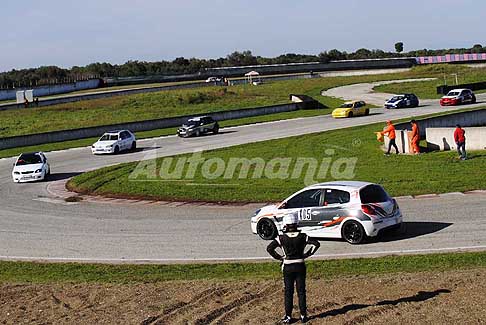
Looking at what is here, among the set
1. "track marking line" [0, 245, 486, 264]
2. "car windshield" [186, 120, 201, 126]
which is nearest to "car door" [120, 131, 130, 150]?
"car windshield" [186, 120, 201, 126]

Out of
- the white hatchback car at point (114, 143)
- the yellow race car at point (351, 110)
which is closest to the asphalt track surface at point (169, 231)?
the white hatchback car at point (114, 143)

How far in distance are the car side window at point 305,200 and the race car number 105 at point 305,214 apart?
0.41 feet

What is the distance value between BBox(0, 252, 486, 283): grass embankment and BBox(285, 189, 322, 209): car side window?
8.07 ft

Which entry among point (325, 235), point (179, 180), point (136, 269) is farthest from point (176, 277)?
point (179, 180)

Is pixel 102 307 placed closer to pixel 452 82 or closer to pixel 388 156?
pixel 388 156

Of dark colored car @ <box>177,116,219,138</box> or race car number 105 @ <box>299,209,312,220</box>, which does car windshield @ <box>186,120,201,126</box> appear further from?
race car number 105 @ <box>299,209,312,220</box>

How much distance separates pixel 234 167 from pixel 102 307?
1956 centimetres

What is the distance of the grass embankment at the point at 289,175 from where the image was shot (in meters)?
25.5

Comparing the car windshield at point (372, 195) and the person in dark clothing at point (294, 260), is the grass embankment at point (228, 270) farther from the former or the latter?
the person in dark clothing at point (294, 260)

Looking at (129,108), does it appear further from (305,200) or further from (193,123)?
(305,200)

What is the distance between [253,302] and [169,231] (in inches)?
324

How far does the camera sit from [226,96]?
79.8m

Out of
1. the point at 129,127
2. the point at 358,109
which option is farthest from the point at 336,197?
the point at 129,127

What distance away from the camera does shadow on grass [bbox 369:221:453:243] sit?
18.0 m
